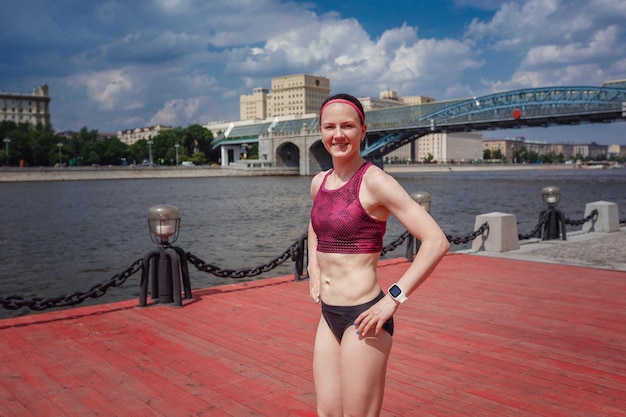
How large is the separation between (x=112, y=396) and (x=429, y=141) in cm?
14988

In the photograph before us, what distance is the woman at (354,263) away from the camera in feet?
6.77

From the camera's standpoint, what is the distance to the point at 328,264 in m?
2.27

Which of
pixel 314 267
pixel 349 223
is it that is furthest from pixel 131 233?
pixel 349 223

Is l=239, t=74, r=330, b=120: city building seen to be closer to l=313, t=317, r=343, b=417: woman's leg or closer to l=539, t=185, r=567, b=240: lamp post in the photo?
l=539, t=185, r=567, b=240: lamp post

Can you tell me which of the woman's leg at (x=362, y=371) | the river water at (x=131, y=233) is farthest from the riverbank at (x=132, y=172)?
the woman's leg at (x=362, y=371)

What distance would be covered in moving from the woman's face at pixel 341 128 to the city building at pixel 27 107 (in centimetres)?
12477

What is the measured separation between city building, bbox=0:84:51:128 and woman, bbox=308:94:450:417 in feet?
409

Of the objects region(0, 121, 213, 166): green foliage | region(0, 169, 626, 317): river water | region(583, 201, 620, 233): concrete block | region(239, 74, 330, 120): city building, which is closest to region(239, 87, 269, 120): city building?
region(239, 74, 330, 120): city building

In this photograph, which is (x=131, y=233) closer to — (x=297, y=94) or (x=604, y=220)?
(x=604, y=220)

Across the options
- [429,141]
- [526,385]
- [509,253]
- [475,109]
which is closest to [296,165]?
[475,109]

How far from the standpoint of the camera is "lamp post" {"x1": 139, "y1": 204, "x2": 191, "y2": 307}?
6.19 m

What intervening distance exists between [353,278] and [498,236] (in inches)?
323

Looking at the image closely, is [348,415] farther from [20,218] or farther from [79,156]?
[79,156]

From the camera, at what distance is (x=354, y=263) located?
2.21 meters
